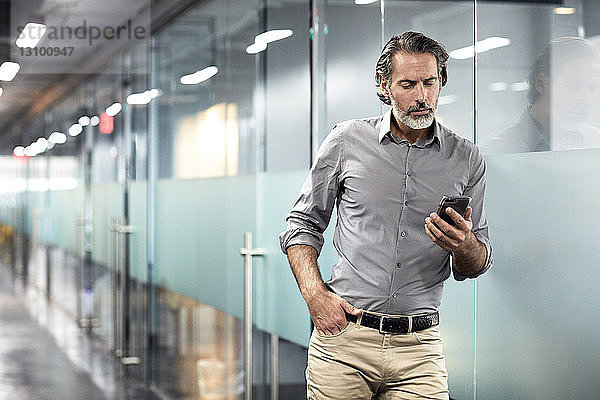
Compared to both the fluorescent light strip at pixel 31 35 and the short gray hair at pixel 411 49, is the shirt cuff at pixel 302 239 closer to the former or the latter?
the short gray hair at pixel 411 49

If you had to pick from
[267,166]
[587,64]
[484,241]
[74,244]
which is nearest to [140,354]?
[74,244]

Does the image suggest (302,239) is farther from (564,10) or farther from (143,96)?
(143,96)

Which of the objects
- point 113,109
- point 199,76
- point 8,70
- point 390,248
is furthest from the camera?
point 199,76

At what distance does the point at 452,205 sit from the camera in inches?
92.4

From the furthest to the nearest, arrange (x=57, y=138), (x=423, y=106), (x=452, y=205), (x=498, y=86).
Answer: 1. (x=57, y=138)
2. (x=498, y=86)
3. (x=423, y=106)
4. (x=452, y=205)

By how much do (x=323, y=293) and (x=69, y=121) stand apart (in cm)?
205

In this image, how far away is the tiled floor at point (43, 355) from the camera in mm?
4121

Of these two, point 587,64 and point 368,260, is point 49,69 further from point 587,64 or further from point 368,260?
point 587,64

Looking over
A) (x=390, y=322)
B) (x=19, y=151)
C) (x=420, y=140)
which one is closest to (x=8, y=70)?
(x=19, y=151)

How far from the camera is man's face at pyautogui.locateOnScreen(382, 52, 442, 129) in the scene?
250 cm

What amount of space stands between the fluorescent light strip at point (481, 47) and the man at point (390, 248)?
431mm

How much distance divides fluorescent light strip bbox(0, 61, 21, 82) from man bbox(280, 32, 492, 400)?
6.09ft

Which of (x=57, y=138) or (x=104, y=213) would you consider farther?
(x=104, y=213)

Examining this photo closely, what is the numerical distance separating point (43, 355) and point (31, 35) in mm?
1447
